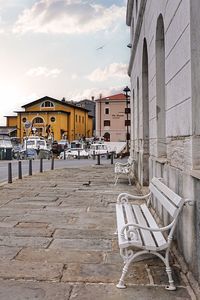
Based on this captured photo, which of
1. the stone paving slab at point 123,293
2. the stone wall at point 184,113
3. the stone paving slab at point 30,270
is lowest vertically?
the stone paving slab at point 123,293

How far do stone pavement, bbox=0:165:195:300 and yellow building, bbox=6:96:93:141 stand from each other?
6865 centimetres

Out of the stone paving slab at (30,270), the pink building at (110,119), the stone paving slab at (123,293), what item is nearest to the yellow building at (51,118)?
the pink building at (110,119)

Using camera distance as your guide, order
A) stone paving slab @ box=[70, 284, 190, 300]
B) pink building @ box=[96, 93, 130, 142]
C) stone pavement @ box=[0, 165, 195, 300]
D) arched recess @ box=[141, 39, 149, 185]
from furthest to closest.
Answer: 1. pink building @ box=[96, 93, 130, 142]
2. arched recess @ box=[141, 39, 149, 185]
3. stone pavement @ box=[0, 165, 195, 300]
4. stone paving slab @ box=[70, 284, 190, 300]

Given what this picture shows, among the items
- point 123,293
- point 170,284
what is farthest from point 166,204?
point 123,293

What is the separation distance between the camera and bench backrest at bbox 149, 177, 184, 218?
4.15 meters

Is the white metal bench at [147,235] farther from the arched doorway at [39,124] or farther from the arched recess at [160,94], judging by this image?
the arched doorway at [39,124]

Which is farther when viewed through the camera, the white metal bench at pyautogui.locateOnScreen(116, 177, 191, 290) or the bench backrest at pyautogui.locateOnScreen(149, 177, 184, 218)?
the bench backrest at pyautogui.locateOnScreen(149, 177, 184, 218)

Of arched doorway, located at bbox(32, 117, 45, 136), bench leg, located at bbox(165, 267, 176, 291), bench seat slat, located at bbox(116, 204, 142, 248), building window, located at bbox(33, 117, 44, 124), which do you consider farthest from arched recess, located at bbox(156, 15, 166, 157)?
building window, located at bbox(33, 117, 44, 124)

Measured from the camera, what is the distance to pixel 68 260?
4883 millimetres

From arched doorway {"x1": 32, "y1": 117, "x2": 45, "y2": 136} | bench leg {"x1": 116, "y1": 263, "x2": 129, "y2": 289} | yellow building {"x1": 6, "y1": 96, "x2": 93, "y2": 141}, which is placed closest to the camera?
bench leg {"x1": 116, "y1": 263, "x2": 129, "y2": 289}

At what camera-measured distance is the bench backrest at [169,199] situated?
13.6 feet

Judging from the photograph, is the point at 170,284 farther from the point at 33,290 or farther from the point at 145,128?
the point at 145,128

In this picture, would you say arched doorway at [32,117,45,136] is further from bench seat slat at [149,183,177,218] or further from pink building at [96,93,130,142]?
bench seat slat at [149,183,177,218]

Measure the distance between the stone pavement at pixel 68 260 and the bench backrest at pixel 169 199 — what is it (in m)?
0.68
